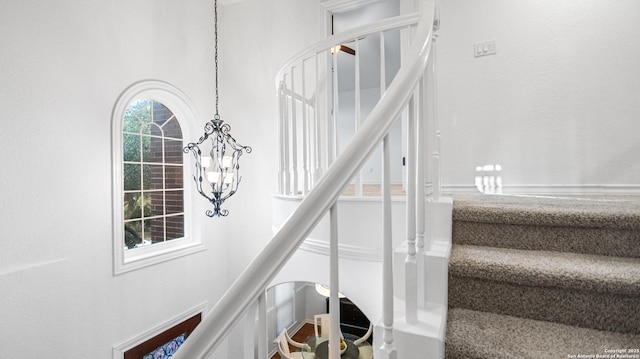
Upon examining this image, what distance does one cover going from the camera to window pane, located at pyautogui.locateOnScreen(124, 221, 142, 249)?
2.77m

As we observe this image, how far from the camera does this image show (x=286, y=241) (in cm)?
51

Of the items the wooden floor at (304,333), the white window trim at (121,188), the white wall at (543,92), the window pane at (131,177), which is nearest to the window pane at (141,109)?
the white window trim at (121,188)

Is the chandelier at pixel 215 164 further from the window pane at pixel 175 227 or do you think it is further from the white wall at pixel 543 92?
the white wall at pixel 543 92

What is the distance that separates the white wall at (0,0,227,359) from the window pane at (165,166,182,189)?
2.23 feet

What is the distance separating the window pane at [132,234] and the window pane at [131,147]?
621mm

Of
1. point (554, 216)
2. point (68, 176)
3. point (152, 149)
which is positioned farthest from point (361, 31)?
point (152, 149)

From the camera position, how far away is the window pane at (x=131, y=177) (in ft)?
9.08

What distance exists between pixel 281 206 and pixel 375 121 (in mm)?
1515

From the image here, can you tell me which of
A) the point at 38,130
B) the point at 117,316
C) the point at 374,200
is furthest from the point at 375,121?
the point at 117,316

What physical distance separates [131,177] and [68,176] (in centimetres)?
61

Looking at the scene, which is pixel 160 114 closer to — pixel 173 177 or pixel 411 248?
pixel 173 177

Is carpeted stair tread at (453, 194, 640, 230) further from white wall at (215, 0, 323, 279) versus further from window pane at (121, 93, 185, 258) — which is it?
window pane at (121, 93, 185, 258)

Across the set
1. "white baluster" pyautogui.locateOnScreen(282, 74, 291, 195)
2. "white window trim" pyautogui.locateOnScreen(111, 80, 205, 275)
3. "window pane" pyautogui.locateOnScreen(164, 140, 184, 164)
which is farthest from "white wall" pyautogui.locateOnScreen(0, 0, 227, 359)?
"white baluster" pyautogui.locateOnScreen(282, 74, 291, 195)

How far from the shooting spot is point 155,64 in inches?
113
